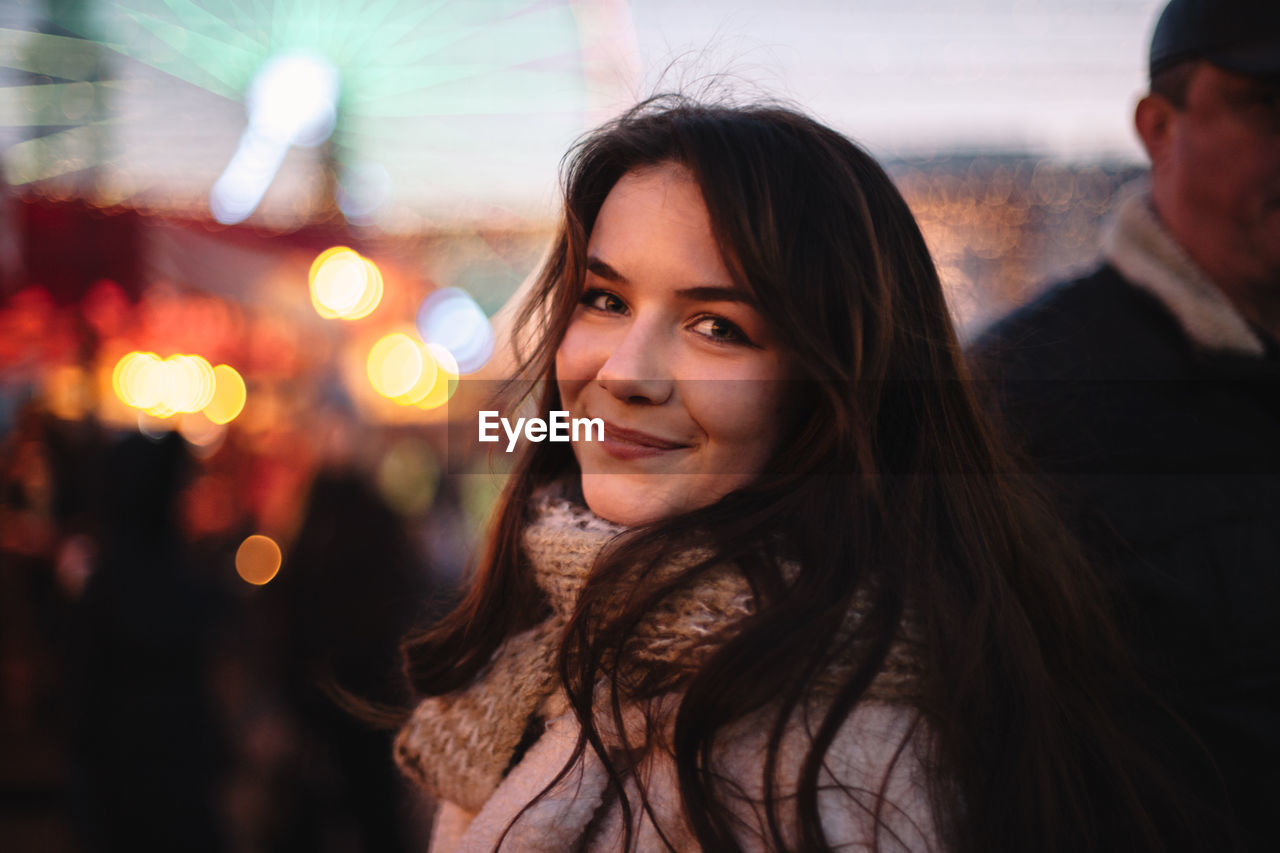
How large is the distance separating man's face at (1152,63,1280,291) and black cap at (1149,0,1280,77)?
2 centimetres

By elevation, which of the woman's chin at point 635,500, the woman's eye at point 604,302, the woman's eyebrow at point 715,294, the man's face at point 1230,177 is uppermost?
the man's face at point 1230,177

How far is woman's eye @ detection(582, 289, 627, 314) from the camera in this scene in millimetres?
1090

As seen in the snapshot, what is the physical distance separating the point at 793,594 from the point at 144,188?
498 cm

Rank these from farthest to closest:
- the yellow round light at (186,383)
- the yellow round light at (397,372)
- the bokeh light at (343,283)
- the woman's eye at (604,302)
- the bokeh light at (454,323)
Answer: the bokeh light at (454,323) → the yellow round light at (397,372) → the yellow round light at (186,383) → the bokeh light at (343,283) → the woman's eye at (604,302)

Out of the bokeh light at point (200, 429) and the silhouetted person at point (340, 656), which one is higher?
the bokeh light at point (200, 429)

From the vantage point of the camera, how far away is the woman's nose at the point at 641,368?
963 millimetres

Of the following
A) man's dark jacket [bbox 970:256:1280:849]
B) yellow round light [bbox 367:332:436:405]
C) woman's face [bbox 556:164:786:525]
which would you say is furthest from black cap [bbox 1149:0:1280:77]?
yellow round light [bbox 367:332:436:405]

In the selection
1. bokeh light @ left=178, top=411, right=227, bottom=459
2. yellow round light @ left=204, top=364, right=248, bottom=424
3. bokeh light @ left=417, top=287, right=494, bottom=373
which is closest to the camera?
bokeh light @ left=178, top=411, right=227, bottom=459

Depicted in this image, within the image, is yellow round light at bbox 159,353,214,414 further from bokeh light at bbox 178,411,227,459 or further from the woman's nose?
the woman's nose

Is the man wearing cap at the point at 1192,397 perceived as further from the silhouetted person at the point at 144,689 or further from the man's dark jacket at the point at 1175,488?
the silhouetted person at the point at 144,689

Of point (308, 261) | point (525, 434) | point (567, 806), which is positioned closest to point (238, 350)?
point (308, 261)

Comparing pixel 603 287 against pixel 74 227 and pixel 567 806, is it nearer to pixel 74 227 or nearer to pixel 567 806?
pixel 567 806

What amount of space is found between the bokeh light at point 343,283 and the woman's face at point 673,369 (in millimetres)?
5099

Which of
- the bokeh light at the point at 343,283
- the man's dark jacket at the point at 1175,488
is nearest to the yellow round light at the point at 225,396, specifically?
the bokeh light at the point at 343,283
